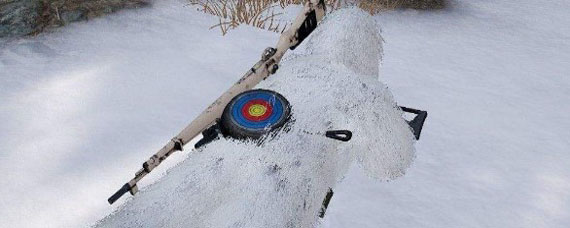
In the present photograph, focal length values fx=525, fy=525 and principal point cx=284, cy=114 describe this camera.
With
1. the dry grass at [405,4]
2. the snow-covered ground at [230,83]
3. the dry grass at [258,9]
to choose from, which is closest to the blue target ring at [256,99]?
the snow-covered ground at [230,83]

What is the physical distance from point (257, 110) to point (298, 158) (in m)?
0.18

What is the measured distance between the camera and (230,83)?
2.94 m

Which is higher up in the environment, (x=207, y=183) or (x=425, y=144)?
(x=207, y=183)

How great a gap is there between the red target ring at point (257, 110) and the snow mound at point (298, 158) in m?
0.07

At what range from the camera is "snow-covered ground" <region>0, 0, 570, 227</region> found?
2.11 m

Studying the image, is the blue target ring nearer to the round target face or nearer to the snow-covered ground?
the round target face

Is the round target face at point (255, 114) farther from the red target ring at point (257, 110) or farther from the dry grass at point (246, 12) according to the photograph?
the dry grass at point (246, 12)

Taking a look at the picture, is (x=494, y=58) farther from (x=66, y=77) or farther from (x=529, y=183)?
(x=66, y=77)

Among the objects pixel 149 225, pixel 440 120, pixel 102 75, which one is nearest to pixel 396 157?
pixel 149 225

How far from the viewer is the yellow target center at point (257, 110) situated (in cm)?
147

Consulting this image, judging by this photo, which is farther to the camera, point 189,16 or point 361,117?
point 189,16

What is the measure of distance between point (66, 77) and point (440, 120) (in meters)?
2.02

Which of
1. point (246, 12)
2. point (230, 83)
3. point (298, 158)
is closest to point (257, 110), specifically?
point (298, 158)

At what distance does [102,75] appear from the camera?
2.87 metres
